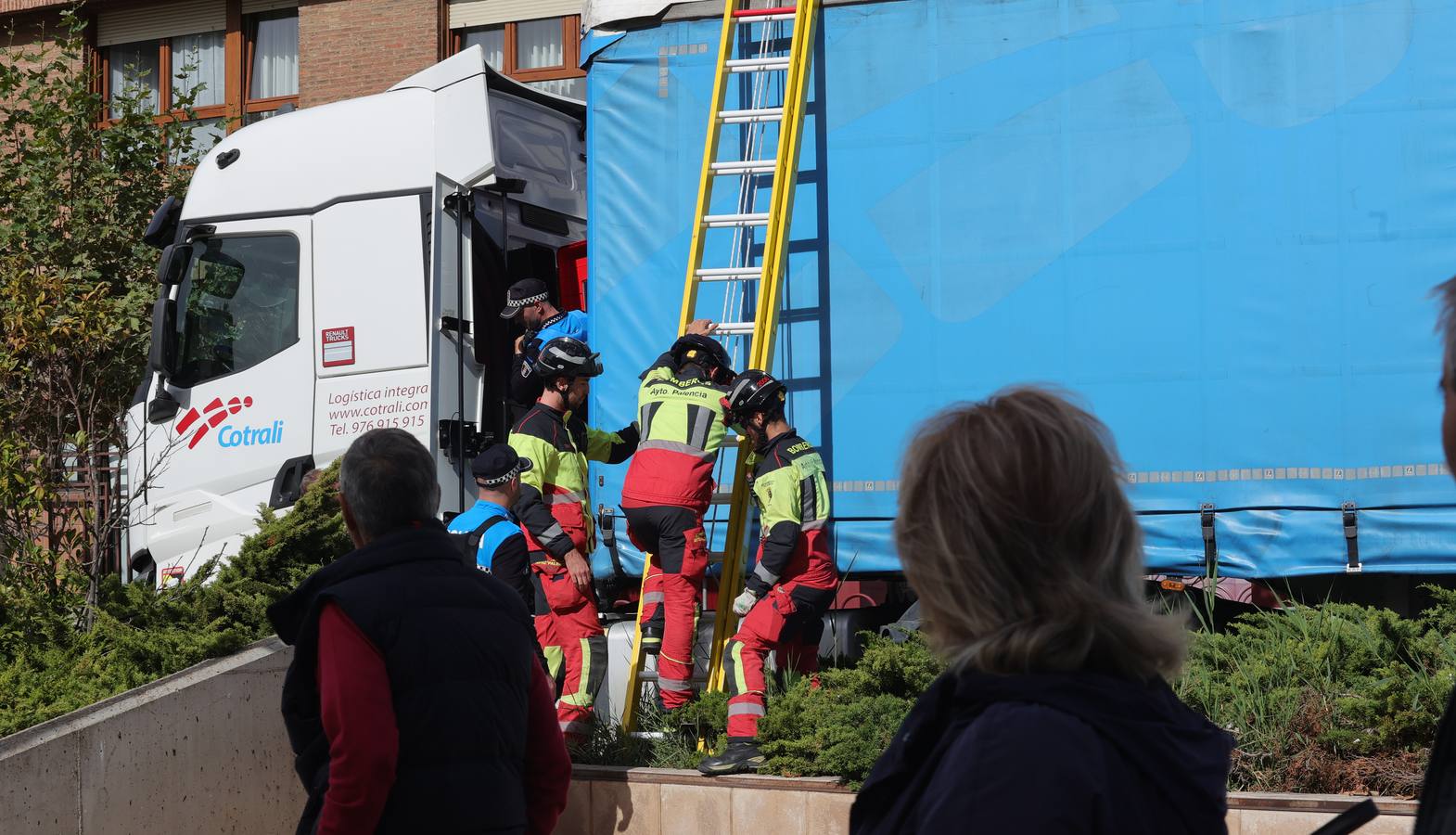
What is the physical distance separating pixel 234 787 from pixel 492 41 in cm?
983

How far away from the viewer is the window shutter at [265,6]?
47.2 feet

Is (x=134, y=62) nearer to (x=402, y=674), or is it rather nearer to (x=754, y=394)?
(x=754, y=394)

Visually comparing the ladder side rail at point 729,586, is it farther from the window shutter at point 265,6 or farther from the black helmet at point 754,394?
the window shutter at point 265,6

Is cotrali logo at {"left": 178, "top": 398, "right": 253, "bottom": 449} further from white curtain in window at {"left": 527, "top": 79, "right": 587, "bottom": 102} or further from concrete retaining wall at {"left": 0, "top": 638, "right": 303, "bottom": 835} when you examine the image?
white curtain in window at {"left": 527, "top": 79, "right": 587, "bottom": 102}

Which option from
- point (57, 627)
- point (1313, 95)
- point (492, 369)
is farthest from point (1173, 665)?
point (492, 369)

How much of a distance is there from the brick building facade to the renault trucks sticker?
234 inches

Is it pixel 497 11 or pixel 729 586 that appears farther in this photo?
pixel 497 11

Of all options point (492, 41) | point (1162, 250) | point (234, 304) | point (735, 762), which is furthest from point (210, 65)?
point (735, 762)

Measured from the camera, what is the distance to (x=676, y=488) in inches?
251

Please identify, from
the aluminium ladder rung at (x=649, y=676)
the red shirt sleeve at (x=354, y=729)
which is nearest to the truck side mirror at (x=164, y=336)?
the aluminium ladder rung at (x=649, y=676)

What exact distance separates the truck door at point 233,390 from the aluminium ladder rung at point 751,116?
263cm

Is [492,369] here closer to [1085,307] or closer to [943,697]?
[1085,307]

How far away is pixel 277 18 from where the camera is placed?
573 inches

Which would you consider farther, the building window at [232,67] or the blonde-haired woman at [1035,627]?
the building window at [232,67]
